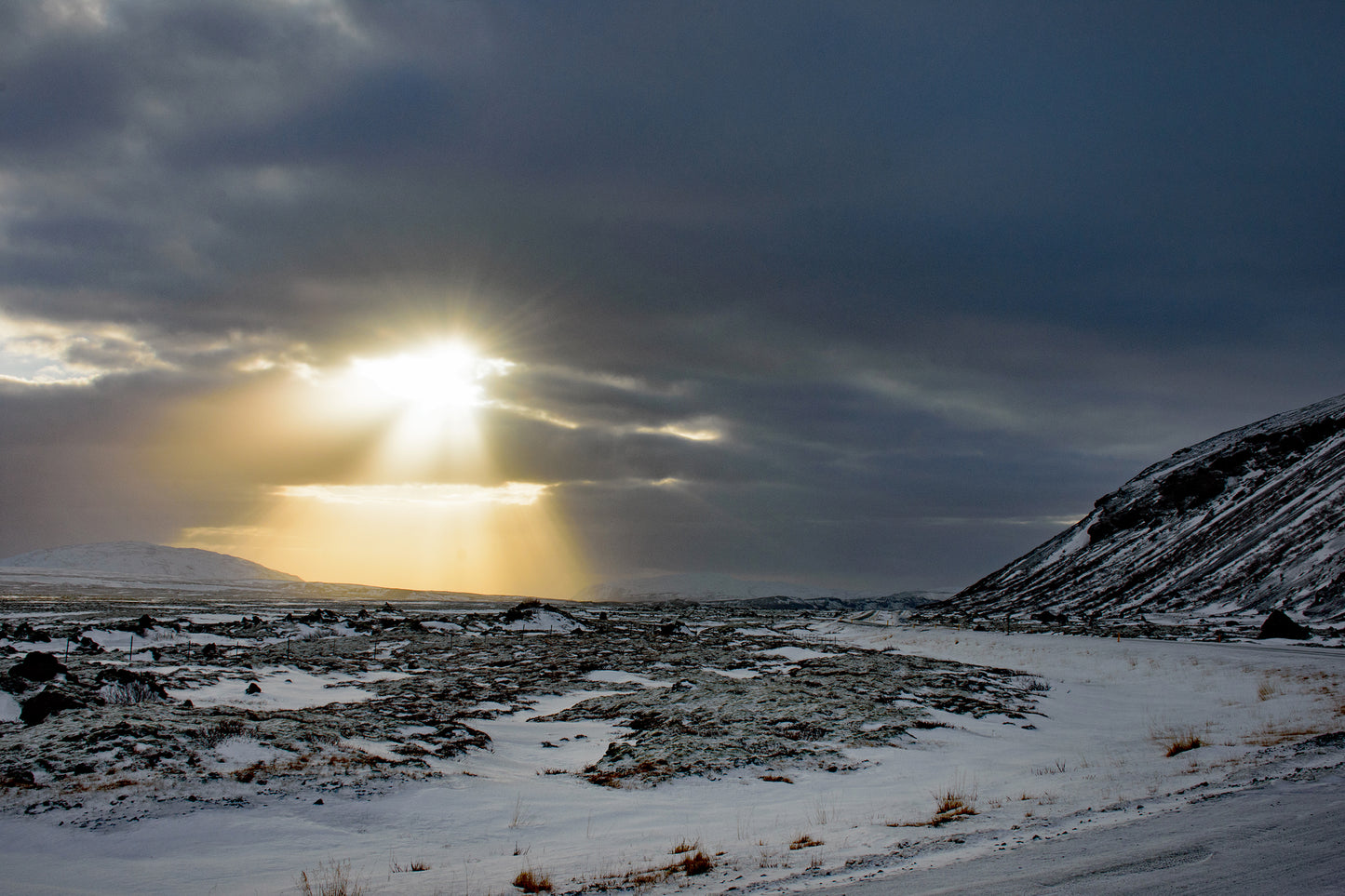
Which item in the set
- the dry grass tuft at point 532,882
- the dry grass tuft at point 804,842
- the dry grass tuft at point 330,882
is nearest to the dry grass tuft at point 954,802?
the dry grass tuft at point 804,842

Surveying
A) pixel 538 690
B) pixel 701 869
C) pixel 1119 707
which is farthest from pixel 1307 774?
pixel 538 690

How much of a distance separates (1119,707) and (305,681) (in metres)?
31.5

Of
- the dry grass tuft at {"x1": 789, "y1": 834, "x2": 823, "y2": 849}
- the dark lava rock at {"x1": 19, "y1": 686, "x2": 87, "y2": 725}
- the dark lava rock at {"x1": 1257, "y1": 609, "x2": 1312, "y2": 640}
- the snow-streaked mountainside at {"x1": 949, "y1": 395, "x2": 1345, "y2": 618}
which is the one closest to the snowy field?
the dry grass tuft at {"x1": 789, "y1": 834, "x2": 823, "y2": 849}

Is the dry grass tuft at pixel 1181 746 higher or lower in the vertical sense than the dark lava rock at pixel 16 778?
lower

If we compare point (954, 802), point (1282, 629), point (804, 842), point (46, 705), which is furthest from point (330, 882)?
point (1282, 629)

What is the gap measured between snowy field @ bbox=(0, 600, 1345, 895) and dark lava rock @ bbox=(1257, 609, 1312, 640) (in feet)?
71.7

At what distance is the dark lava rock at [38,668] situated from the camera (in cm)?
2298

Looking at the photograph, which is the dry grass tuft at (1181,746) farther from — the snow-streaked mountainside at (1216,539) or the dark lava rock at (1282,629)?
the snow-streaked mountainside at (1216,539)

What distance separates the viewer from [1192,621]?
6625cm

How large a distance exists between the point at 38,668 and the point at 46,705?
8554 millimetres

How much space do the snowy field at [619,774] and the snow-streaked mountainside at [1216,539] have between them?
51.8 metres

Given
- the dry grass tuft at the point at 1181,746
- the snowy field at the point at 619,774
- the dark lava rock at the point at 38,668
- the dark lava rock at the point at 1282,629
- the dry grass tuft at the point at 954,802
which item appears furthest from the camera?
the dark lava rock at the point at 1282,629

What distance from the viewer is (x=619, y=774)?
623 inches

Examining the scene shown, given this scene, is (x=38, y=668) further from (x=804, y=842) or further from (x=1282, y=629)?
(x=1282, y=629)
